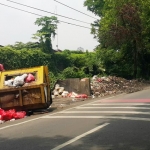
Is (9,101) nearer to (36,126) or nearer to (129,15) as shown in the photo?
(36,126)

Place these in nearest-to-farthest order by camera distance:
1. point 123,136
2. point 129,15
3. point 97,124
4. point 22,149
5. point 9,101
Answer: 1. point 22,149
2. point 123,136
3. point 97,124
4. point 9,101
5. point 129,15

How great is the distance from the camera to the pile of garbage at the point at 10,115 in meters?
13.4

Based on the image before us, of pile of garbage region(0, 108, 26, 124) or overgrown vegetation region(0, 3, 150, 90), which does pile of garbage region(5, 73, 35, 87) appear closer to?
pile of garbage region(0, 108, 26, 124)

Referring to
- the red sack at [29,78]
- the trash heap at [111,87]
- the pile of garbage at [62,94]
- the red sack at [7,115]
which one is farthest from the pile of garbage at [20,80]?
the trash heap at [111,87]

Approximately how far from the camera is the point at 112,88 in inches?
1044

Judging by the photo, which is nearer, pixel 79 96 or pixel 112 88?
pixel 79 96

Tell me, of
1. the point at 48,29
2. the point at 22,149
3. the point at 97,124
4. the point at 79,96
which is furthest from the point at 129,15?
the point at 22,149

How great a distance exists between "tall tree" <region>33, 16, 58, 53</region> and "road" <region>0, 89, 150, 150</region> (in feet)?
70.5

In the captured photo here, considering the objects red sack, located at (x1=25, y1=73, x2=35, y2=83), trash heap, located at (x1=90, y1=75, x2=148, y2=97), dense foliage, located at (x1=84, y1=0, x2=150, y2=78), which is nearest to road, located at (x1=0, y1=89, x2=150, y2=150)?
red sack, located at (x1=25, y1=73, x2=35, y2=83)

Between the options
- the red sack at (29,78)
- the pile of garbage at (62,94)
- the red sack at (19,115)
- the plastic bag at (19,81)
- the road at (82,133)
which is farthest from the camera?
the pile of garbage at (62,94)

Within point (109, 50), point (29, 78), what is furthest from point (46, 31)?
point (29, 78)

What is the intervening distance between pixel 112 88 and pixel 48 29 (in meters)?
11.4

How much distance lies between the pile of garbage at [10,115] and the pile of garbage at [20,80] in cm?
108

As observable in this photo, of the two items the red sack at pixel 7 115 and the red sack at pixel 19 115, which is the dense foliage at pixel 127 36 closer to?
the red sack at pixel 19 115
